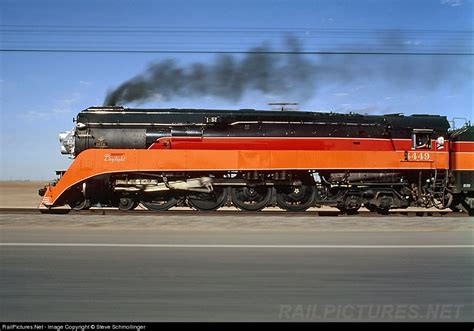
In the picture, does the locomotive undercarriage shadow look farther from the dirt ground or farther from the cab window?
the dirt ground

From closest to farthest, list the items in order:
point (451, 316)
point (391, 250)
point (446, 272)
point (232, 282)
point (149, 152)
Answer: point (451, 316), point (232, 282), point (446, 272), point (391, 250), point (149, 152)

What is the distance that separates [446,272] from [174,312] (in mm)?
3734

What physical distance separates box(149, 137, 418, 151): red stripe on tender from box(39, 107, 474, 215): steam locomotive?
34 millimetres

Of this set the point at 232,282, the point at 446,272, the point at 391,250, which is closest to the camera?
the point at 232,282

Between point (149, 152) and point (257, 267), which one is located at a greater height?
point (149, 152)

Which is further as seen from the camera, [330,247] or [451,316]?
[330,247]

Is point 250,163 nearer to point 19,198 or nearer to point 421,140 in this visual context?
point 421,140

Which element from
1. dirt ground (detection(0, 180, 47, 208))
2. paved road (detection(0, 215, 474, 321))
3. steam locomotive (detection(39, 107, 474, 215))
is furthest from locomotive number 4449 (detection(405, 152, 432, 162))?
dirt ground (detection(0, 180, 47, 208))

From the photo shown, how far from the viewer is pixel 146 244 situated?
7.63 metres

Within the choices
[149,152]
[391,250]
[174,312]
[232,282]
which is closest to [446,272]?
[391,250]

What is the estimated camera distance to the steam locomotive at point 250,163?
46.4ft

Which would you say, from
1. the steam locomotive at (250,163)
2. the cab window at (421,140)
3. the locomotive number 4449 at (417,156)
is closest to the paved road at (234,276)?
the steam locomotive at (250,163)
